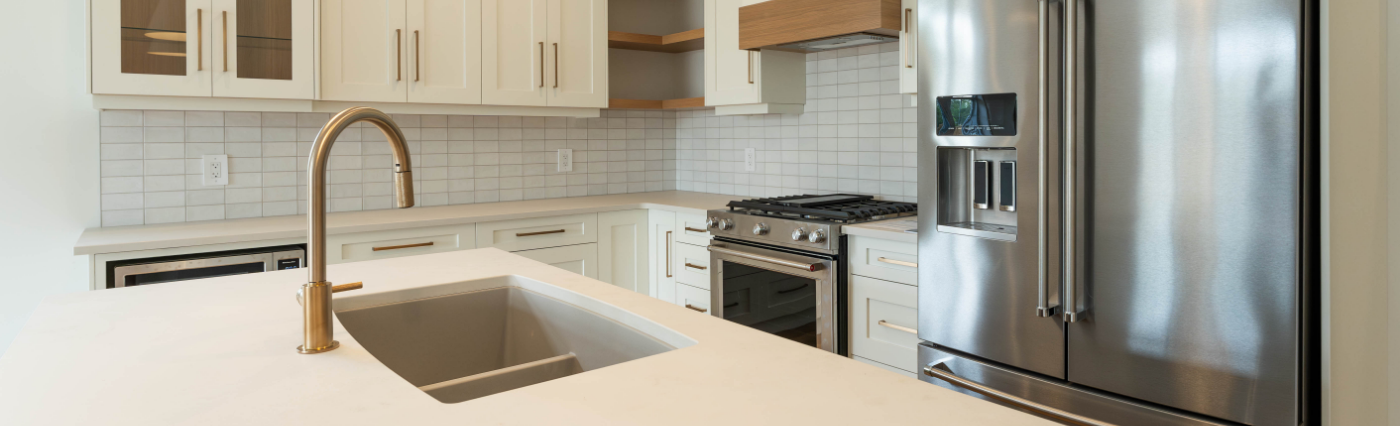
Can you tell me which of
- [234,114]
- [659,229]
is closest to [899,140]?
[659,229]

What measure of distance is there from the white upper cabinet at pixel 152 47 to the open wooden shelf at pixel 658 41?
1650mm

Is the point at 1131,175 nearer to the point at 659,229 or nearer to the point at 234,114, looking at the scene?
the point at 659,229

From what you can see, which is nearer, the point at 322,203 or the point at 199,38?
the point at 322,203

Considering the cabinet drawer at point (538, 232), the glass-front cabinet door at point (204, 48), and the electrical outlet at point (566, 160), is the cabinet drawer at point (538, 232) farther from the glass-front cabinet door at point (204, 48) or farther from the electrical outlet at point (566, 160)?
the glass-front cabinet door at point (204, 48)

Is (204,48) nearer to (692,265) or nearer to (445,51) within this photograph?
(445,51)

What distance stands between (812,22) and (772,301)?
1026 millimetres

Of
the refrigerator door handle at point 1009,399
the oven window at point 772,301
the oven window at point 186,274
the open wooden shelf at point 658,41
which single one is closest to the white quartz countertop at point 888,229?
the oven window at point 772,301

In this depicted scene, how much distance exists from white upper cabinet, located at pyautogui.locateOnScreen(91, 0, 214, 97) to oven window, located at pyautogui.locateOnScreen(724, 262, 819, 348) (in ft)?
6.24

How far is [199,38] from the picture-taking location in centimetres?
256

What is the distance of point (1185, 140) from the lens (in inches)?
63.5

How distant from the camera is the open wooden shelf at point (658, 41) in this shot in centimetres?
367

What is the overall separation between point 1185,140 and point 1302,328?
415 mm

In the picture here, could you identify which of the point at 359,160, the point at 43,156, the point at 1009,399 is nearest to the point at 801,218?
the point at 1009,399

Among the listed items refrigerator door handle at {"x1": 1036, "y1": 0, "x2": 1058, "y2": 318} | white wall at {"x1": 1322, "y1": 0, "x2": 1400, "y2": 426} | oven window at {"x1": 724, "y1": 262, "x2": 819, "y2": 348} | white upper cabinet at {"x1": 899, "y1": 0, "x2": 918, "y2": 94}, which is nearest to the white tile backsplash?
oven window at {"x1": 724, "y1": 262, "x2": 819, "y2": 348}
